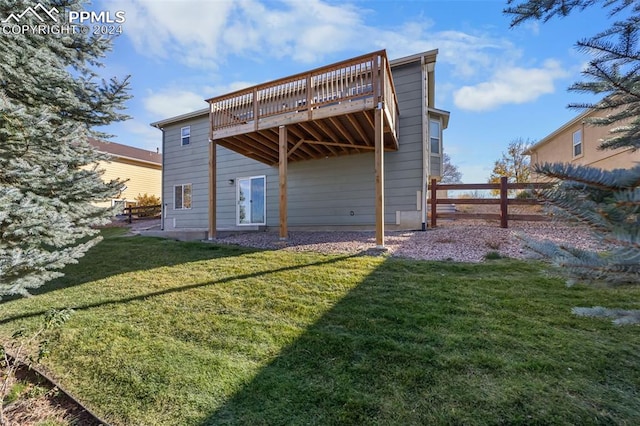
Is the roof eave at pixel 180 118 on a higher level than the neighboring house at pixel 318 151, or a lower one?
higher

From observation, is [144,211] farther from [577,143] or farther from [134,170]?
[577,143]

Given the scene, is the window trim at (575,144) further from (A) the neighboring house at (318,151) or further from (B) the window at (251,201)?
(B) the window at (251,201)

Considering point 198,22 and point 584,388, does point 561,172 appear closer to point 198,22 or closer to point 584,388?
point 584,388

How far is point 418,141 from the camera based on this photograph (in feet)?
28.0

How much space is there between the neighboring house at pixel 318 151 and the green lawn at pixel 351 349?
2465mm

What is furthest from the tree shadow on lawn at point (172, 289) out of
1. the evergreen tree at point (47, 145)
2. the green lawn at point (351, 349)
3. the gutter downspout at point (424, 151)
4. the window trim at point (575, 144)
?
the window trim at point (575, 144)

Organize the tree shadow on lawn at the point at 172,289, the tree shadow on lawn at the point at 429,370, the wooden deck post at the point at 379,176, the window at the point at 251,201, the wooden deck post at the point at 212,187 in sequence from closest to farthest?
the tree shadow on lawn at the point at 429,370, the tree shadow on lawn at the point at 172,289, the wooden deck post at the point at 379,176, the wooden deck post at the point at 212,187, the window at the point at 251,201

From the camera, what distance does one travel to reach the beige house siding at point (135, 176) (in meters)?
19.9

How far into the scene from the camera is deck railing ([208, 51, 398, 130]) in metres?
6.02

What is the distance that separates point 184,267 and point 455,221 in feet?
27.5

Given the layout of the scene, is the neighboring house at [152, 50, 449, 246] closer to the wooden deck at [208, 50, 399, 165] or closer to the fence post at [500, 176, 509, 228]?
the wooden deck at [208, 50, 399, 165]

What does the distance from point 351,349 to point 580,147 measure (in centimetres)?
1603

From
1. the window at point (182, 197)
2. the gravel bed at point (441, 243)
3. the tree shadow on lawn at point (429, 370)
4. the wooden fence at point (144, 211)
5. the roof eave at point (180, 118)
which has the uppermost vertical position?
the roof eave at point (180, 118)

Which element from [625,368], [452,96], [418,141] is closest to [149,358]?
[625,368]
